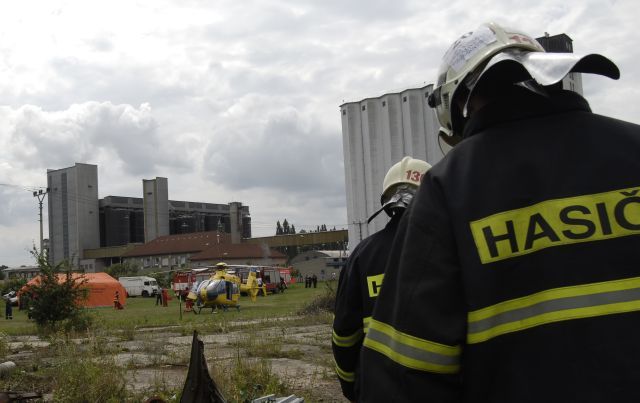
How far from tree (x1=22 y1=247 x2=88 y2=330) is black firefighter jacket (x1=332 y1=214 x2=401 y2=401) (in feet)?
54.0

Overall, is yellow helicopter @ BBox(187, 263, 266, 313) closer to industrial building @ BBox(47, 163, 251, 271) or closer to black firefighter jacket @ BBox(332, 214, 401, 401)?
black firefighter jacket @ BBox(332, 214, 401, 401)

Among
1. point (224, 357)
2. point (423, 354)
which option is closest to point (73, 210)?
point (224, 357)

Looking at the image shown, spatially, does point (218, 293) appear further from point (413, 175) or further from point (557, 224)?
point (557, 224)

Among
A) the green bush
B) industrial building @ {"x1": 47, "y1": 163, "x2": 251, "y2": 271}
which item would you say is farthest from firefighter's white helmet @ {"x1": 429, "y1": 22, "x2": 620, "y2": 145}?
industrial building @ {"x1": 47, "y1": 163, "x2": 251, "y2": 271}

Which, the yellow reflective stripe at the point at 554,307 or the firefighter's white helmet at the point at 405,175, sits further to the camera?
the firefighter's white helmet at the point at 405,175

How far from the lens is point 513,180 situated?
1520mm

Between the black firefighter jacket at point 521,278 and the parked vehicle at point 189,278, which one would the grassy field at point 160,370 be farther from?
the parked vehicle at point 189,278

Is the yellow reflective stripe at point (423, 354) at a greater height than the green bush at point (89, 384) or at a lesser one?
greater

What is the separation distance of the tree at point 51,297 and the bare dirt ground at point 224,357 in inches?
74.4

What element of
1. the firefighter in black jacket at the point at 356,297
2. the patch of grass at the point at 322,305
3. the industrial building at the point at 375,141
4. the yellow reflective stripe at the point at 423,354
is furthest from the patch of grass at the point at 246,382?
the industrial building at the point at 375,141

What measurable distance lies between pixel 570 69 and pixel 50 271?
1877 cm

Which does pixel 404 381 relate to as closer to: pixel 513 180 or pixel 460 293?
pixel 460 293

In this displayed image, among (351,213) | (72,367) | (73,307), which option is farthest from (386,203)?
(351,213)

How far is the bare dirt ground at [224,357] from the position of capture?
25.9ft
